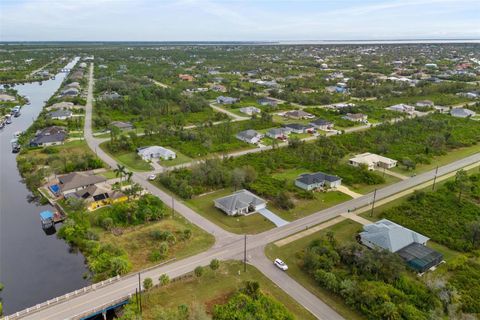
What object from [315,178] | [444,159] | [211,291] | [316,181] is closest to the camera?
[211,291]

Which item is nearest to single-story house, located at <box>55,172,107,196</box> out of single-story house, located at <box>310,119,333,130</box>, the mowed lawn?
the mowed lawn

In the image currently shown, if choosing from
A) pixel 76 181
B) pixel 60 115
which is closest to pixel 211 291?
pixel 76 181

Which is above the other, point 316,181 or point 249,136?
point 249,136

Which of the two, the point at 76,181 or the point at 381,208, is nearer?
the point at 381,208

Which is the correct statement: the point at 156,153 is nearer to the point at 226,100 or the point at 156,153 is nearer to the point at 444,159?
the point at 444,159

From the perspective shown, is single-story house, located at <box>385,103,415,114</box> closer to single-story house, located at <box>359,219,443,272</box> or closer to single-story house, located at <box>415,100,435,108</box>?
single-story house, located at <box>415,100,435,108</box>

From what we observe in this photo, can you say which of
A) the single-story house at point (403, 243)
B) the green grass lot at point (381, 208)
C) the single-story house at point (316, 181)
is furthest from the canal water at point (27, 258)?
the green grass lot at point (381, 208)

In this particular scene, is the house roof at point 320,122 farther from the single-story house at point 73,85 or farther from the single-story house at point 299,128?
the single-story house at point 73,85
